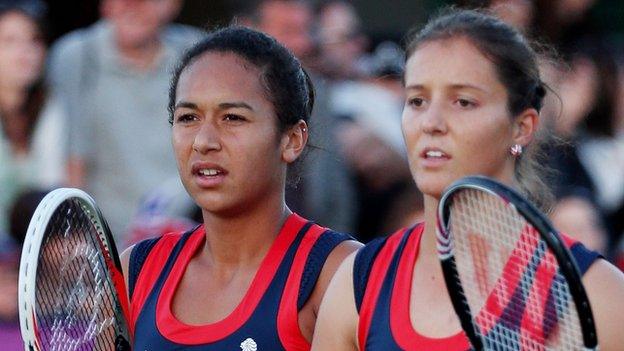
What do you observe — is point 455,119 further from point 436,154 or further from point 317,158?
point 317,158

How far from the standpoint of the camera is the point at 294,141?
5.00 meters

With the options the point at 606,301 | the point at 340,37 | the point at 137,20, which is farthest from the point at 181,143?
the point at 340,37

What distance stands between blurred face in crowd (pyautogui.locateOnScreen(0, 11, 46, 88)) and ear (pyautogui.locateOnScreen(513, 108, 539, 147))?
4077 mm

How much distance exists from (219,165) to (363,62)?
4751 millimetres

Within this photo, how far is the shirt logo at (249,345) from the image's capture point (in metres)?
4.64

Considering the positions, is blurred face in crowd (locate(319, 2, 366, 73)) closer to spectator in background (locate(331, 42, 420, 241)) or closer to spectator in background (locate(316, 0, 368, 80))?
spectator in background (locate(316, 0, 368, 80))

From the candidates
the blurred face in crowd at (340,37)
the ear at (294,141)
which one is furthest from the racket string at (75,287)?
the blurred face in crowd at (340,37)

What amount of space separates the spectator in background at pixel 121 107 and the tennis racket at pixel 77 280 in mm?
3114

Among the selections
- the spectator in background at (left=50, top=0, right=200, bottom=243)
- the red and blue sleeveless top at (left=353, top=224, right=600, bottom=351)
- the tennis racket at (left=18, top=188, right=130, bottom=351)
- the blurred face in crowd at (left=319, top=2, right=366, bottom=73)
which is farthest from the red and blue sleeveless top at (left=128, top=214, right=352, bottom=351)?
the blurred face in crowd at (left=319, top=2, right=366, bottom=73)

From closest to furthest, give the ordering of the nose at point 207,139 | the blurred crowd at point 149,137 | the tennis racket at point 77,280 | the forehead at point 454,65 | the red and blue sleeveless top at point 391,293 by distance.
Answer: the red and blue sleeveless top at point 391,293, the forehead at point 454,65, the tennis racket at point 77,280, the nose at point 207,139, the blurred crowd at point 149,137

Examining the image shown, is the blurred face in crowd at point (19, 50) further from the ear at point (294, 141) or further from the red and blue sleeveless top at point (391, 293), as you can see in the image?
the red and blue sleeveless top at point (391, 293)

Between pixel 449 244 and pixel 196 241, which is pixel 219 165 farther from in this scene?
pixel 449 244

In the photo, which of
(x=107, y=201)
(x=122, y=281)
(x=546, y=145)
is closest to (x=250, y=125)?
(x=122, y=281)

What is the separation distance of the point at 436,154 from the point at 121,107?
3.83 metres
